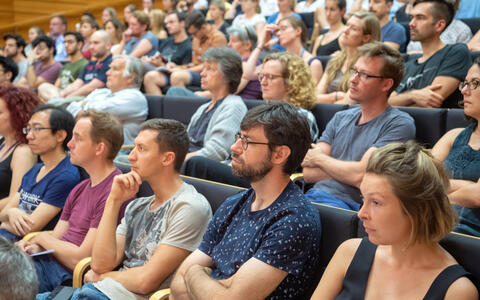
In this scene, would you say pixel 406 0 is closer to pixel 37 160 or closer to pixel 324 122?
pixel 324 122

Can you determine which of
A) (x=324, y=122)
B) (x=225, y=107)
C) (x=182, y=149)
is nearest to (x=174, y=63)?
(x=225, y=107)

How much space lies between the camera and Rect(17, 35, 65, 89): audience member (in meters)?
4.58

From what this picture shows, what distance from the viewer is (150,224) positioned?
156 cm

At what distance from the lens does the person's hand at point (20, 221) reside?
1960 millimetres

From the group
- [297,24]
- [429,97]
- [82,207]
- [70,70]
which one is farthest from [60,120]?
[70,70]

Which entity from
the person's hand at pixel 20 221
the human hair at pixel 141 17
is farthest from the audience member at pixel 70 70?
the person's hand at pixel 20 221

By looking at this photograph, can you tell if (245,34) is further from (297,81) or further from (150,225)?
(150,225)

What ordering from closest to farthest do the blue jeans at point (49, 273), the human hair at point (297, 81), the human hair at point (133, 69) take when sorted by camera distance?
the blue jeans at point (49, 273) → the human hair at point (297, 81) → the human hair at point (133, 69)

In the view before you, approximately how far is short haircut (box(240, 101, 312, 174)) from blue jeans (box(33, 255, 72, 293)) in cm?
83

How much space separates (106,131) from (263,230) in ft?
2.91

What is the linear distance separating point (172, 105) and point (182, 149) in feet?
4.03

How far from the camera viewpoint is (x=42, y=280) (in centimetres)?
171

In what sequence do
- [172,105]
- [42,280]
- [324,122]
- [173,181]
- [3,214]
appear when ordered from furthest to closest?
1. [172,105]
2. [324,122]
3. [3,214]
4. [42,280]
5. [173,181]

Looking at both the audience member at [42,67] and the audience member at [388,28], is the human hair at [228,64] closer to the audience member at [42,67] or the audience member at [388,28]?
the audience member at [388,28]
